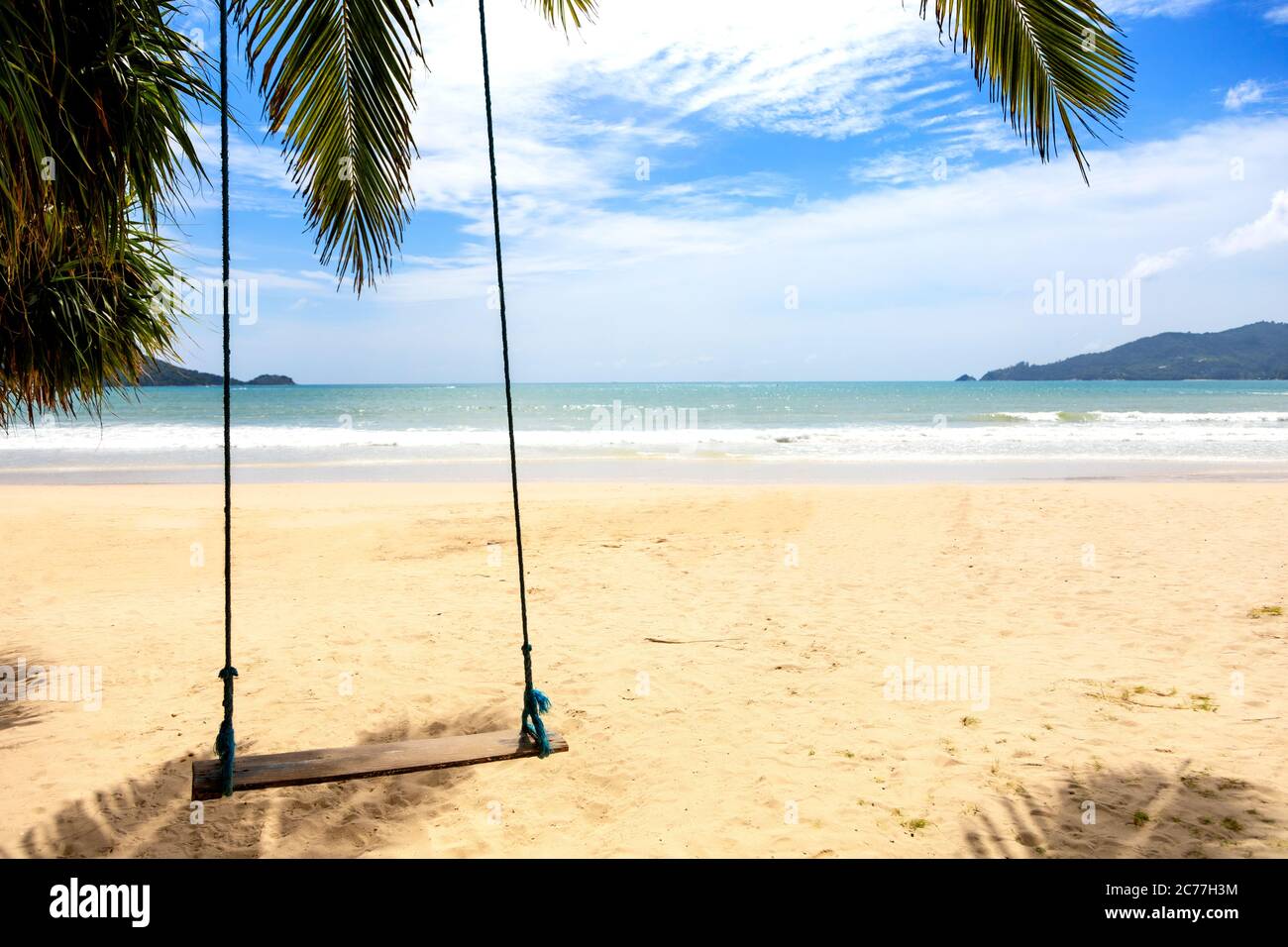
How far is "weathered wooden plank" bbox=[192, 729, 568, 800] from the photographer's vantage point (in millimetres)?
2990

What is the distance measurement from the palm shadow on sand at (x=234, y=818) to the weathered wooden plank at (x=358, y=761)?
1.05 ft

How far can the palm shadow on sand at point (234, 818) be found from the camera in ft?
10.2

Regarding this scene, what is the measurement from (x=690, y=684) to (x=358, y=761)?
2228mm

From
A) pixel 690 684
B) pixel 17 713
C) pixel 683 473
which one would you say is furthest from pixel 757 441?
pixel 17 713

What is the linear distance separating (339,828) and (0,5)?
322 cm

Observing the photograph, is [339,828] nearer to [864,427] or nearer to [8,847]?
[8,847]

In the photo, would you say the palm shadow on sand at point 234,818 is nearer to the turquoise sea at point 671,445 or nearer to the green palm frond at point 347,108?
the green palm frond at point 347,108

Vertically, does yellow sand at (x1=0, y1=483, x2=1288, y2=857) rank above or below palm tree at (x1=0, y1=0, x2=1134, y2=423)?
below

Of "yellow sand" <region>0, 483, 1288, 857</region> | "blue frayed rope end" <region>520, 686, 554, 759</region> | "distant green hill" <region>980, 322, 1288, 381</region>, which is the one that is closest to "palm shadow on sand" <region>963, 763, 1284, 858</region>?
"yellow sand" <region>0, 483, 1288, 857</region>

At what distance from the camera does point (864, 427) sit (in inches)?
1204

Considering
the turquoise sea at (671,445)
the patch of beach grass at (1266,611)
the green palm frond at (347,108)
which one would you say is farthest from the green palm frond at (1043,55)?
the turquoise sea at (671,445)

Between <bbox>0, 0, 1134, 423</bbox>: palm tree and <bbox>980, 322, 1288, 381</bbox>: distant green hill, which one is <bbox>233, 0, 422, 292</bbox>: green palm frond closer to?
<bbox>0, 0, 1134, 423</bbox>: palm tree

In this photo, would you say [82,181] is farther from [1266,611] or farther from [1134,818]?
[1266,611]

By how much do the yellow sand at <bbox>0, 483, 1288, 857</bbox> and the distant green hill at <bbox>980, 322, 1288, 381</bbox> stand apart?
98.1 meters
